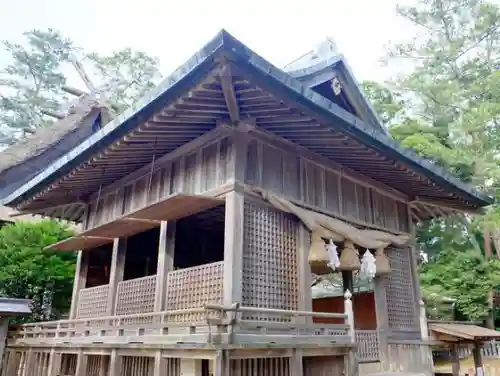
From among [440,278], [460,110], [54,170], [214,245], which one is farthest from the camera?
[460,110]

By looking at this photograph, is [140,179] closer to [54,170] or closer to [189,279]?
[54,170]

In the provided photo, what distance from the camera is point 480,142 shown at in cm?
1912

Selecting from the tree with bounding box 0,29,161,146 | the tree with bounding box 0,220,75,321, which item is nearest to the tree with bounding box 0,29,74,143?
the tree with bounding box 0,29,161,146

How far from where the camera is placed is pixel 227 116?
771cm

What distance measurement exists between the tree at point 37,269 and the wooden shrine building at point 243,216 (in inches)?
101

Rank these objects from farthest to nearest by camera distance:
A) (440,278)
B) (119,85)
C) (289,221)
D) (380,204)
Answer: (119,85)
(440,278)
(380,204)
(289,221)

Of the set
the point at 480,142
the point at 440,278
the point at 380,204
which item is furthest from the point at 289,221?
the point at 480,142

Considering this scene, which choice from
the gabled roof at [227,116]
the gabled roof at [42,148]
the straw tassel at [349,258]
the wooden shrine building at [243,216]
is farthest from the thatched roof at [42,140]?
the straw tassel at [349,258]

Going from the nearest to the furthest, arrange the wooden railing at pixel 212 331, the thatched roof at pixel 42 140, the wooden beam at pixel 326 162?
the wooden railing at pixel 212 331
the wooden beam at pixel 326 162
the thatched roof at pixel 42 140

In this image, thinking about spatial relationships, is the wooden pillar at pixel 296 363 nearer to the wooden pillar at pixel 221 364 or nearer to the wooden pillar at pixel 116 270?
the wooden pillar at pixel 221 364

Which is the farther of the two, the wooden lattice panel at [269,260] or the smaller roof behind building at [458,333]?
the smaller roof behind building at [458,333]

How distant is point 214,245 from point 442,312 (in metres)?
11.4

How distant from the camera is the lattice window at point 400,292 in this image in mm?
10453

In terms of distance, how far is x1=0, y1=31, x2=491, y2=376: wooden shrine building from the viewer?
21.2ft
